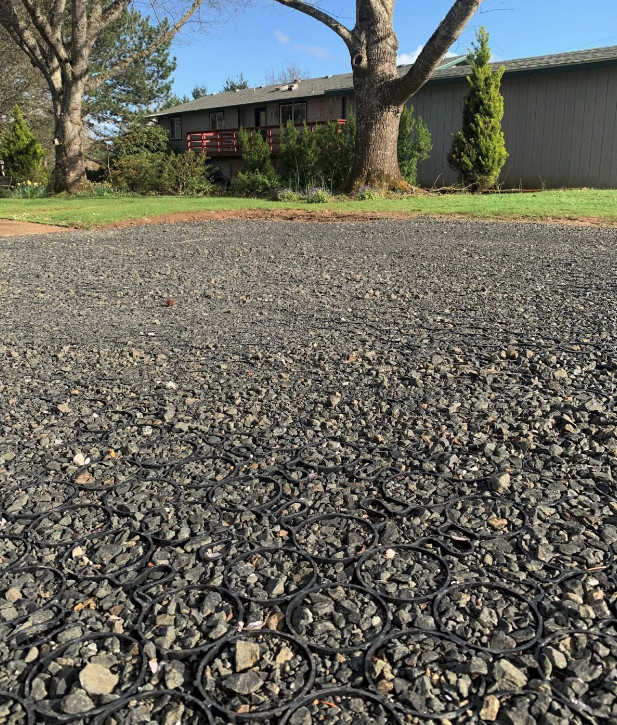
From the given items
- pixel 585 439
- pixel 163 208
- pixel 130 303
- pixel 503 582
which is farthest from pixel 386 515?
pixel 163 208

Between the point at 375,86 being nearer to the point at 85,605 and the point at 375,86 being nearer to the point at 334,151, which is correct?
the point at 334,151

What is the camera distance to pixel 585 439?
2.40 m

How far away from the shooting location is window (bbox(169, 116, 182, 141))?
31453 mm

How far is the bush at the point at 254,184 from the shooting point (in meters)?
15.8

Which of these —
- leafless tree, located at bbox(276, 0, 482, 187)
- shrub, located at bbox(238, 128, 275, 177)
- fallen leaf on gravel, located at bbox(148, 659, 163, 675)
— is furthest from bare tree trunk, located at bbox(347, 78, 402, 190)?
fallen leaf on gravel, located at bbox(148, 659, 163, 675)

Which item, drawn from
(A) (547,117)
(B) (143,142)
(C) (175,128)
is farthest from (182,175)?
(C) (175,128)

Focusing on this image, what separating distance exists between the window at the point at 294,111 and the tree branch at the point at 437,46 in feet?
47.1

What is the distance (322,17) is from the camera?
1366 cm

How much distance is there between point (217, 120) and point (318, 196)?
63.3 ft

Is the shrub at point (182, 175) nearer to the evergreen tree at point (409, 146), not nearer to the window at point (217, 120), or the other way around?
the evergreen tree at point (409, 146)

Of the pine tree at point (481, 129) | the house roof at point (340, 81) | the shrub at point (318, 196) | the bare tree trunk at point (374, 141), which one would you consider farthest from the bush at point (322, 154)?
the house roof at point (340, 81)

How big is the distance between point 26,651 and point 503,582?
3.84 feet

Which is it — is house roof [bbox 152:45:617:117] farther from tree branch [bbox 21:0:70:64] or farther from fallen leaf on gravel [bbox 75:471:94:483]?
fallen leaf on gravel [bbox 75:471:94:483]

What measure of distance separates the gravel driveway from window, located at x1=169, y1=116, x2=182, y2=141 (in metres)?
29.6
